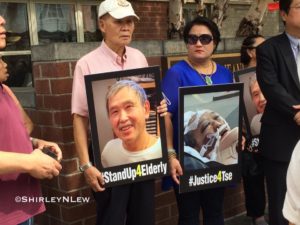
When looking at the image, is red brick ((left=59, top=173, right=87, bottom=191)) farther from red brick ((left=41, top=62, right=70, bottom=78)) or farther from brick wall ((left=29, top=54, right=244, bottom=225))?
red brick ((left=41, top=62, right=70, bottom=78))

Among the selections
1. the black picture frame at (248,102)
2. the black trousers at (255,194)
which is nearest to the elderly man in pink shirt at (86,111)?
the black picture frame at (248,102)

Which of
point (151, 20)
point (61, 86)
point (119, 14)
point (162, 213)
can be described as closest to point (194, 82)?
point (119, 14)

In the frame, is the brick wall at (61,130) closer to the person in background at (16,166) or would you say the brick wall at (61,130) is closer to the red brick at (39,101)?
the red brick at (39,101)

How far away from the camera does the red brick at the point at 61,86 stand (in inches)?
118

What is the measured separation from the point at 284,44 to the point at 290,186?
1359 millimetres

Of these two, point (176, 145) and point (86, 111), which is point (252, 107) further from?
point (86, 111)

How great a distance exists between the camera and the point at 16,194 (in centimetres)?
204

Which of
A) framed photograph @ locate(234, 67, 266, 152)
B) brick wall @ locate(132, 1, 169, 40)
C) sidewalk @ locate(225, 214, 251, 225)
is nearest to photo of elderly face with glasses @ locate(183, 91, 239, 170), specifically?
framed photograph @ locate(234, 67, 266, 152)

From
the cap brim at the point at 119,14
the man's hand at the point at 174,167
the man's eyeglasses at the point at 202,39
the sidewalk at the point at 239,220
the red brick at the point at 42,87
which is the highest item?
the cap brim at the point at 119,14

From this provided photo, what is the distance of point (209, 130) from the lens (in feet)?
8.94

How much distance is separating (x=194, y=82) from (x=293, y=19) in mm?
710

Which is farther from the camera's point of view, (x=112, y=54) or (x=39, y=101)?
(x=39, y=101)

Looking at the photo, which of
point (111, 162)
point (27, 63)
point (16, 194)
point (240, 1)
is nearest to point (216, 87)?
point (111, 162)

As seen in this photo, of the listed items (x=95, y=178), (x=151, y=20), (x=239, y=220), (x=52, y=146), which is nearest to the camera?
(x=52, y=146)
